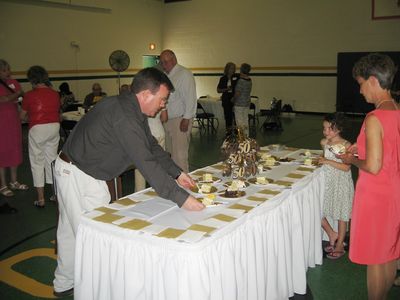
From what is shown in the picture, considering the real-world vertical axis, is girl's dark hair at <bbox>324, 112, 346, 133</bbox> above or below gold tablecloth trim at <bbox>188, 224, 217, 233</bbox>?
above

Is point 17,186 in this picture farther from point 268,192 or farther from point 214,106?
point 214,106

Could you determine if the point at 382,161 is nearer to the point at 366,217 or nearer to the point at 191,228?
the point at 366,217

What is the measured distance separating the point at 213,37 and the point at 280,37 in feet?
8.81

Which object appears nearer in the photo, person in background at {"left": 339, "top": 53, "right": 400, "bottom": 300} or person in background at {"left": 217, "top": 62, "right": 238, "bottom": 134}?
person in background at {"left": 339, "top": 53, "right": 400, "bottom": 300}

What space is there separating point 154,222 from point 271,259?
0.73m

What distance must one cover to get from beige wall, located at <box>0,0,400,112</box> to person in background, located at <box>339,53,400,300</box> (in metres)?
10.1

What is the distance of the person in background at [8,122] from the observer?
186 inches

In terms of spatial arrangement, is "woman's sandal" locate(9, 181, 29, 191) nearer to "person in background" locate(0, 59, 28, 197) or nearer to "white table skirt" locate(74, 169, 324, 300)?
"person in background" locate(0, 59, 28, 197)

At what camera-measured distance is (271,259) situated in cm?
231

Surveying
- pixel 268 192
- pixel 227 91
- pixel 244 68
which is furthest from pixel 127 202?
pixel 227 91

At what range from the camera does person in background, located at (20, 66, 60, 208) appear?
14.5ft

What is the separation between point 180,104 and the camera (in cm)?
502

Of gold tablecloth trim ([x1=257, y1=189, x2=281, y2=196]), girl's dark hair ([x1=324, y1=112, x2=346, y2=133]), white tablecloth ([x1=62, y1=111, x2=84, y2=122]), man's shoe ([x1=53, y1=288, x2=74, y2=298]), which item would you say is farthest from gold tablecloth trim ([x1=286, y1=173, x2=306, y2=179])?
white tablecloth ([x1=62, y1=111, x2=84, y2=122])

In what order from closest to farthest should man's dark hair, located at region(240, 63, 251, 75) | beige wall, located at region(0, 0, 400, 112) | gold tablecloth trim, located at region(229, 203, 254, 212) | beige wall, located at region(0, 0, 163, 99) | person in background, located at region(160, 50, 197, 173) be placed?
gold tablecloth trim, located at region(229, 203, 254, 212) < person in background, located at region(160, 50, 197, 173) < man's dark hair, located at region(240, 63, 251, 75) < beige wall, located at region(0, 0, 163, 99) < beige wall, located at region(0, 0, 400, 112)
